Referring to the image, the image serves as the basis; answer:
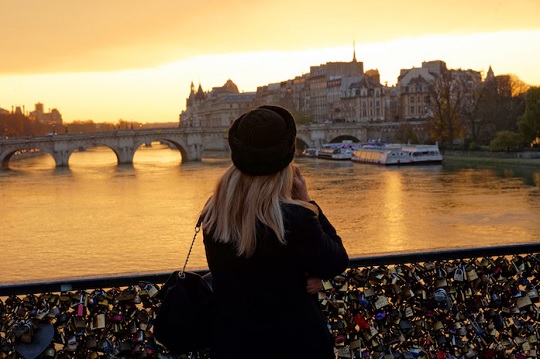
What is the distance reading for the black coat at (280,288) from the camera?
229 cm

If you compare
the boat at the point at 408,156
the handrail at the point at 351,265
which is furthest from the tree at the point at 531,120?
the handrail at the point at 351,265

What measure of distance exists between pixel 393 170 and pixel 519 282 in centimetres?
3784

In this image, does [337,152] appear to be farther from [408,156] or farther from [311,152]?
[408,156]

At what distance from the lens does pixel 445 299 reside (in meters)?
3.50

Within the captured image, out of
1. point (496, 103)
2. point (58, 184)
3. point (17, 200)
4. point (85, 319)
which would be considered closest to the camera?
point (85, 319)

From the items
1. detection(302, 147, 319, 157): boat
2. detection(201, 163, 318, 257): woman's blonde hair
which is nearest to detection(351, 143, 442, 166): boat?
detection(302, 147, 319, 157): boat

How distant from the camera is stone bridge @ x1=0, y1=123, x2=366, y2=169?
50250 millimetres

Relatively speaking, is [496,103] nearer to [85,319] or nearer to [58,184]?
[58,184]

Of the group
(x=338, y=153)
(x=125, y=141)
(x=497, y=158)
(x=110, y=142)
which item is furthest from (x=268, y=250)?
(x=125, y=141)

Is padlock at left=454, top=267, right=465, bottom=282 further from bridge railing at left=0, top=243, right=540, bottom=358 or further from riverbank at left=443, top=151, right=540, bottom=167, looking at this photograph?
riverbank at left=443, top=151, right=540, bottom=167

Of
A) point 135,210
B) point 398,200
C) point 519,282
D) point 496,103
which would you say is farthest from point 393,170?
point 519,282

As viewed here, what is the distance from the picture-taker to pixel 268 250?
2.29 m

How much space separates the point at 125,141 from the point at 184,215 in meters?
33.2

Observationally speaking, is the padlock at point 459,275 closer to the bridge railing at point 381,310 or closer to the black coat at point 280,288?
the bridge railing at point 381,310
